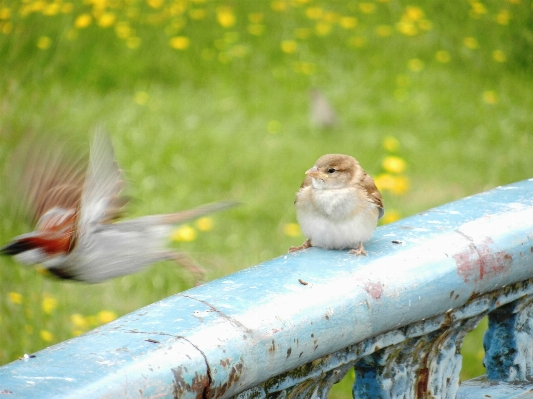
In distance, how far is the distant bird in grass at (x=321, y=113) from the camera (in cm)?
617

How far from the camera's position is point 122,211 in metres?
2.54

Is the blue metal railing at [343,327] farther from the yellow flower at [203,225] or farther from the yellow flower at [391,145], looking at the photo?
the yellow flower at [391,145]

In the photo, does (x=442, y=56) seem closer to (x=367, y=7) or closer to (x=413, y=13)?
(x=413, y=13)

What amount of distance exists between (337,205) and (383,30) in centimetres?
606

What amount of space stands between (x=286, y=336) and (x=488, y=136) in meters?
5.36

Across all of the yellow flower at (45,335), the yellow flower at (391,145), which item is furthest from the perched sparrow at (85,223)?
the yellow flower at (391,145)

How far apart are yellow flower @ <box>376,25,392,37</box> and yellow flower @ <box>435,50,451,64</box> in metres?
0.56

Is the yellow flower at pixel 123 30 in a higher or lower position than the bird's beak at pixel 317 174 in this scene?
higher

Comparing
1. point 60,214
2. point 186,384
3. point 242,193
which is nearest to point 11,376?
point 186,384

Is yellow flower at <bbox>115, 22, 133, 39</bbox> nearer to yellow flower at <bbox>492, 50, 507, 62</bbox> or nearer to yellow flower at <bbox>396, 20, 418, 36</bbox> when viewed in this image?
yellow flower at <bbox>396, 20, 418, 36</bbox>

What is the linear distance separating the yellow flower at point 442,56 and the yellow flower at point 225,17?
1.98 metres

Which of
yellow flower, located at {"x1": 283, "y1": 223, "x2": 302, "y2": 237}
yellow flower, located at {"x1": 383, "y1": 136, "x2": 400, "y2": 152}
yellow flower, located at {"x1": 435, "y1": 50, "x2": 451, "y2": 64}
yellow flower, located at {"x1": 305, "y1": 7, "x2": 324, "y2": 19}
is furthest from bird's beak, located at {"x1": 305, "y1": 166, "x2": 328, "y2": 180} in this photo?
yellow flower, located at {"x1": 305, "y1": 7, "x2": 324, "y2": 19}

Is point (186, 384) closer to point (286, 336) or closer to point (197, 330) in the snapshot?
point (197, 330)

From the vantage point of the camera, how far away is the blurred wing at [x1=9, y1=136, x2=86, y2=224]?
2.36 metres
